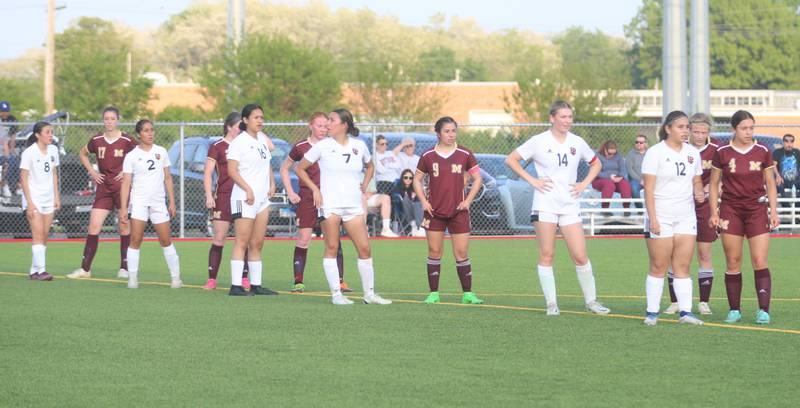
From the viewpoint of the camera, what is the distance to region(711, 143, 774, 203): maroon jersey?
10.9 m

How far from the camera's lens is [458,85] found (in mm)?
77188

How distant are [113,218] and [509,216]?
773 cm

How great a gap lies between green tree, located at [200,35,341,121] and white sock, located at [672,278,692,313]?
31.4 metres

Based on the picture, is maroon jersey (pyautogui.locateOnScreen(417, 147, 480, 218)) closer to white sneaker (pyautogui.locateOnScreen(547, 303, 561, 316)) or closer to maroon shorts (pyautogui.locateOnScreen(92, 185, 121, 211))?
white sneaker (pyautogui.locateOnScreen(547, 303, 561, 316))

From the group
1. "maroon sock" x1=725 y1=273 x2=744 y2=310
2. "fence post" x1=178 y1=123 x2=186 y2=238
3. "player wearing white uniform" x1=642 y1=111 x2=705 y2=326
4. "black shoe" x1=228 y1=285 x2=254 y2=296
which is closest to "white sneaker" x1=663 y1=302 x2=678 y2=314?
"maroon sock" x1=725 y1=273 x2=744 y2=310

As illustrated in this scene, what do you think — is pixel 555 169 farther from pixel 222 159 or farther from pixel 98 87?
pixel 98 87

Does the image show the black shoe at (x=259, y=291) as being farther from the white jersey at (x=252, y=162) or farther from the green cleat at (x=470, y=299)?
the green cleat at (x=470, y=299)

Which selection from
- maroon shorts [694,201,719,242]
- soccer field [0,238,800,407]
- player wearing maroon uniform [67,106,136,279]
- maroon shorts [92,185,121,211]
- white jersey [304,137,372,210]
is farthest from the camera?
maroon shorts [92,185,121,211]

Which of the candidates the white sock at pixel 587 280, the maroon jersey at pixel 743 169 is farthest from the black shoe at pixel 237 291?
the maroon jersey at pixel 743 169

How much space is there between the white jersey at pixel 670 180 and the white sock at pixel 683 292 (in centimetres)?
53

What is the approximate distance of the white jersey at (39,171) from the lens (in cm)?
1595

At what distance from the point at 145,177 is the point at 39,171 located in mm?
1979

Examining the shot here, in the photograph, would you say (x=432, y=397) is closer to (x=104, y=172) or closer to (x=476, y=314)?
(x=476, y=314)

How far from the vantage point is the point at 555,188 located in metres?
11.5
